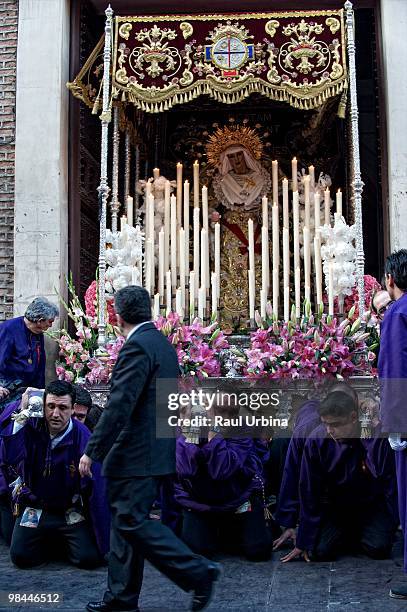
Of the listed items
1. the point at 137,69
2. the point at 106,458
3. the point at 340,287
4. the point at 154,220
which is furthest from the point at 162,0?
the point at 106,458

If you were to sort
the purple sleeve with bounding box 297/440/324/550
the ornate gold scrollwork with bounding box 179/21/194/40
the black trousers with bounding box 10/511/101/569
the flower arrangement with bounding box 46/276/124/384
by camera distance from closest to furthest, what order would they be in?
the black trousers with bounding box 10/511/101/569, the purple sleeve with bounding box 297/440/324/550, the flower arrangement with bounding box 46/276/124/384, the ornate gold scrollwork with bounding box 179/21/194/40

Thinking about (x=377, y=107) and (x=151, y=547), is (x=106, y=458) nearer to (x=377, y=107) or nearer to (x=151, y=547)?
(x=151, y=547)

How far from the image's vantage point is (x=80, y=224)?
8.88 meters

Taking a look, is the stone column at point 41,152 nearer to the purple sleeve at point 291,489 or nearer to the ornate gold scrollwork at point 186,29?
the ornate gold scrollwork at point 186,29

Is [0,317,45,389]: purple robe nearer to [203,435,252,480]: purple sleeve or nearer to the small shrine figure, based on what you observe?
[203,435,252,480]: purple sleeve

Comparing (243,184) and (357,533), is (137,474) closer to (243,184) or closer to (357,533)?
(357,533)

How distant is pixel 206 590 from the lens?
440 cm

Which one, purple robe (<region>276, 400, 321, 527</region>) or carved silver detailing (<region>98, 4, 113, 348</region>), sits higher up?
carved silver detailing (<region>98, 4, 113, 348</region>)

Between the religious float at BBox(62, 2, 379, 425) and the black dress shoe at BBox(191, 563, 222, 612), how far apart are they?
9.63 feet

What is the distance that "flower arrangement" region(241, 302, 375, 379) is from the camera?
7156mm

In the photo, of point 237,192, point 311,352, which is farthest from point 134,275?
point 237,192

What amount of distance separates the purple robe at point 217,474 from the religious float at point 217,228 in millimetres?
1309

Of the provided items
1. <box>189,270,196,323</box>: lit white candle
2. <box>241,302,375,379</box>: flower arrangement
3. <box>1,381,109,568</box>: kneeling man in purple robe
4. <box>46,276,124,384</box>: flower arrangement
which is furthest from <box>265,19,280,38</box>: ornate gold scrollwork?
<box>1,381,109,568</box>: kneeling man in purple robe

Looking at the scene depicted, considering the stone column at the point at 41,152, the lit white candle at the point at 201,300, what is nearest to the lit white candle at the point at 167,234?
the lit white candle at the point at 201,300
